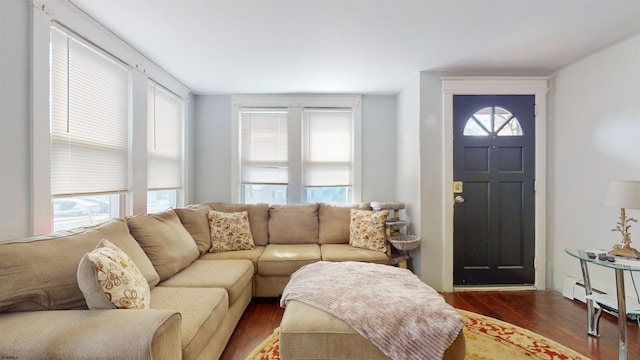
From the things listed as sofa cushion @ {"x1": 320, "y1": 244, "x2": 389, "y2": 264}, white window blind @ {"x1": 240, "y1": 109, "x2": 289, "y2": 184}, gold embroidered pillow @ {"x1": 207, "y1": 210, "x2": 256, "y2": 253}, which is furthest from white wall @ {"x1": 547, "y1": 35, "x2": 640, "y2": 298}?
gold embroidered pillow @ {"x1": 207, "y1": 210, "x2": 256, "y2": 253}

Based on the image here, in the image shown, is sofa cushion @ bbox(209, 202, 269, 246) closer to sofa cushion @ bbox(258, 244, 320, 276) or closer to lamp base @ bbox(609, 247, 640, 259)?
Result: sofa cushion @ bbox(258, 244, 320, 276)

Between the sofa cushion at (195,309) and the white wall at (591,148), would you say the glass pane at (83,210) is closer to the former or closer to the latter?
the sofa cushion at (195,309)

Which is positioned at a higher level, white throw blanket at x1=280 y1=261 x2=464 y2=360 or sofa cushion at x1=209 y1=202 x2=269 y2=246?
sofa cushion at x1=209 y1=202 x2=269 y2=246

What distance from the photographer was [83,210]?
220 centimetres

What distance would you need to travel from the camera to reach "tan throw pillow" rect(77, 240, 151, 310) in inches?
54.3

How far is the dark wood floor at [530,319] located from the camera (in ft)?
6.82

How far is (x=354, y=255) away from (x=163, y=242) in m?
1.77

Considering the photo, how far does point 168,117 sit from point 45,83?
60.6 inches

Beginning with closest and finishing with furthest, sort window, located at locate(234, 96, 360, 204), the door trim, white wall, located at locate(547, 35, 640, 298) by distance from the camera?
white wall, located at locate(547, 35, 640, 298), the door trim, window, located at locate(234, 96, 360, 204)

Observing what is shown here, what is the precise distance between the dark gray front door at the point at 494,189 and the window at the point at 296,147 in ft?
4.47

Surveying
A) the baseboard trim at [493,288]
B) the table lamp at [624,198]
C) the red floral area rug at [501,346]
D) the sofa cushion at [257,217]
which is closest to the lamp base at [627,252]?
the table lamp at [624,198]

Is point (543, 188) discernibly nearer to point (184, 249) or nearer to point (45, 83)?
point (184, 249)

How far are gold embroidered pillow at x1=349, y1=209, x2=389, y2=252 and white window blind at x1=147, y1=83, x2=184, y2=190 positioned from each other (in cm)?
225

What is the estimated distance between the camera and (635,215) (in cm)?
235
